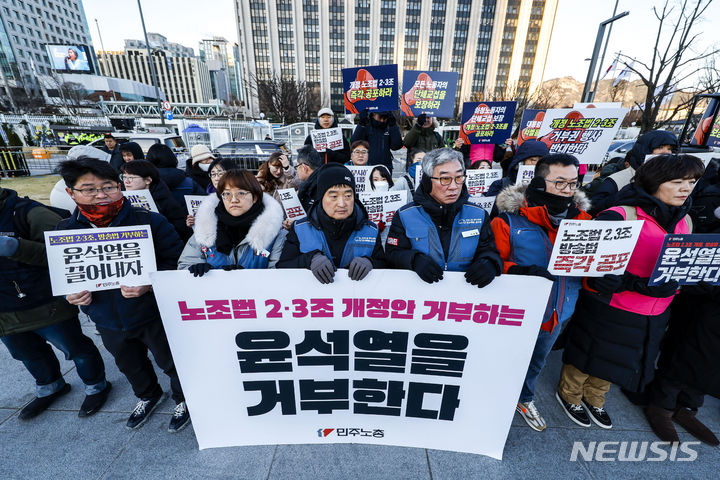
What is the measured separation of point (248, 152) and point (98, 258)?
1024 centimetres

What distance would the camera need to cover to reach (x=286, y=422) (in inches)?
87.1

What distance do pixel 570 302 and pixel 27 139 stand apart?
→ 2787 cm

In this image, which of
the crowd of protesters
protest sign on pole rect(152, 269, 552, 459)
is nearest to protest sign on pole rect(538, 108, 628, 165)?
the crowd of protesters

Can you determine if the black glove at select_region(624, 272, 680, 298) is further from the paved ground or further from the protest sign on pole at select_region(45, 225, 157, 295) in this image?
the protest sign on pole at select_region(45, 225, 157, 295)

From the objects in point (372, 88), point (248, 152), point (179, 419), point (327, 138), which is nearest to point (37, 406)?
point (179, 419)

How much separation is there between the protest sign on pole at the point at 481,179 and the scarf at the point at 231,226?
10.1 ft

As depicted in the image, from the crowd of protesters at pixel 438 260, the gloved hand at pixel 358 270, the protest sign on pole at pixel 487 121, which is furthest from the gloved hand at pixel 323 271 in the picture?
the protest sign on pole at pixel 487 121

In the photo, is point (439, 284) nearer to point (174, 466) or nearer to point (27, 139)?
point (174, 466)

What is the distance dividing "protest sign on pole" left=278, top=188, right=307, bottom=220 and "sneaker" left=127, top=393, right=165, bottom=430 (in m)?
2.14

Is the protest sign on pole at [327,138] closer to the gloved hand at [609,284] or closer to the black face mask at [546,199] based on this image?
the black face mask at [546,199]

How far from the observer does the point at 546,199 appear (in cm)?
206

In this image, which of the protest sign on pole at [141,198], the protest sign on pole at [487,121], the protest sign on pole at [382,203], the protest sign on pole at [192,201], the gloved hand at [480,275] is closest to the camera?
the gloved hand at [480,275]

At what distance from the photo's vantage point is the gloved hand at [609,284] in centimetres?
199

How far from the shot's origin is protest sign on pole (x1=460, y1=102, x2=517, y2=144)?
16.9 ft
